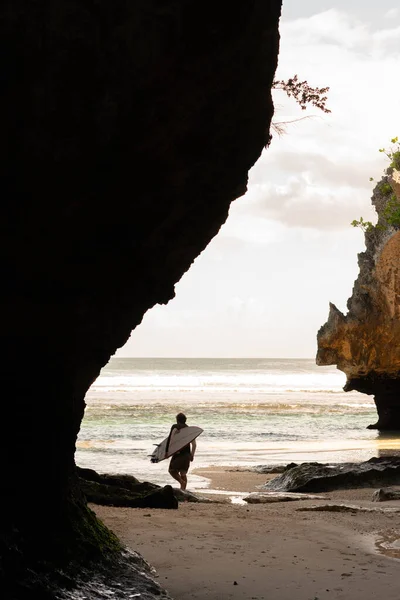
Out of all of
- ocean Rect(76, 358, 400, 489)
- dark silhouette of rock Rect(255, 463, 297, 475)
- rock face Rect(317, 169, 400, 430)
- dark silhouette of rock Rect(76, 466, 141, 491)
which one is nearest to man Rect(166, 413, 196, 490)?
ocean Rect(76, 358, 400, 489)

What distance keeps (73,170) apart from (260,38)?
1533mm

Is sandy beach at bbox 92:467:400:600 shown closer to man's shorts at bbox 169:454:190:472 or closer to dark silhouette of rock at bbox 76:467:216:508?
dark silhouette of rock at bbox 76:467:216:508

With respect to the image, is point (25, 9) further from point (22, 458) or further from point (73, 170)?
point (22, 458)

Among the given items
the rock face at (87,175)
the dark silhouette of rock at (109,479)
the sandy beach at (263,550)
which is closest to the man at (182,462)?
the dark silhouette of rock at (109,479)

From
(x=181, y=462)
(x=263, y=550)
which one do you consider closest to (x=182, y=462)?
(x=181, y=462)

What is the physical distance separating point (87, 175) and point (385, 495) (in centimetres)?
806

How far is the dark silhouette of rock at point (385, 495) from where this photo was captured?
10.8 metres

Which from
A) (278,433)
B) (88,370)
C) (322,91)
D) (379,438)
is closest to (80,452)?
(278,433)

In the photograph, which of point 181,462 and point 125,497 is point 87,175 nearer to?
point 125,497

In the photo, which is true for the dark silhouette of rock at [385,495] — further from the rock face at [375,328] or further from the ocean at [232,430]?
the rock face at [375,328]

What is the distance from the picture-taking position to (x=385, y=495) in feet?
35.8

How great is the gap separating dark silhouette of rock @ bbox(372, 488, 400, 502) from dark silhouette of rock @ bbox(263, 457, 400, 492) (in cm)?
140

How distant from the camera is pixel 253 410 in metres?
38.1

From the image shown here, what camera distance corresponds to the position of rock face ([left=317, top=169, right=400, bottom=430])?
24.7 metres
